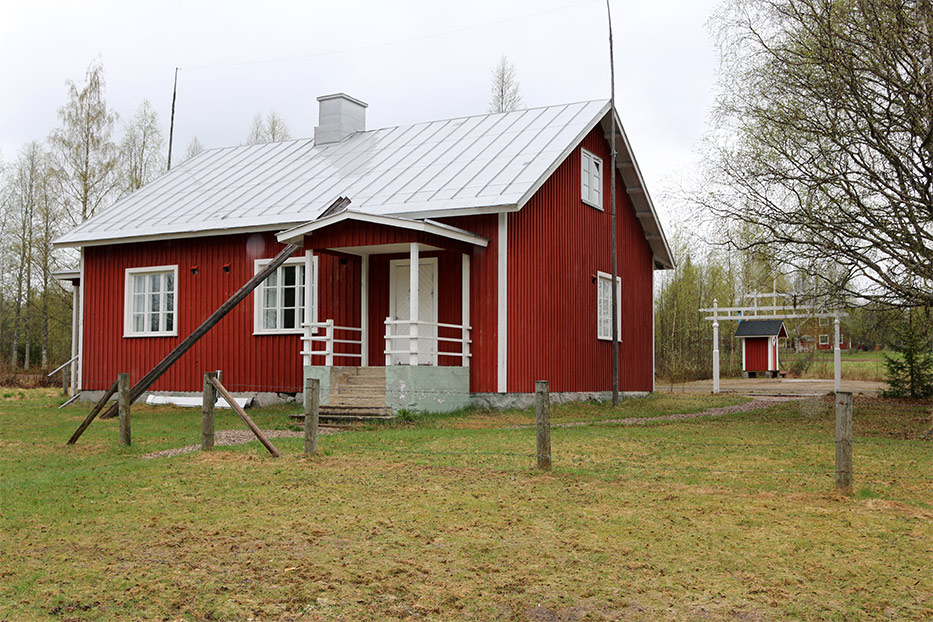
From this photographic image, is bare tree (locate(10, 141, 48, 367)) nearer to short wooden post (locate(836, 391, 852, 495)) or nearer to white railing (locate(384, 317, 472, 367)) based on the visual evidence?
white railing (locate(384, 317, 472, 367))

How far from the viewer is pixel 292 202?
65.4 ft

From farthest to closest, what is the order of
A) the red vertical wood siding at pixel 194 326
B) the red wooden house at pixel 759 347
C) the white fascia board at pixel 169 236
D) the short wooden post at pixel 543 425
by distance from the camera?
the red wooden house at pixel 759 347
the red vertical wood siding at pixel 194 326
the white fascia board at pixel 169 236
the short wooden post at pixel 543 425

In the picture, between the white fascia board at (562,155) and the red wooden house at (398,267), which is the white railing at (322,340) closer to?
the red wooden house at (398,267)

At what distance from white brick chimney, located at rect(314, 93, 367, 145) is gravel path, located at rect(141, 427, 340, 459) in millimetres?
11304

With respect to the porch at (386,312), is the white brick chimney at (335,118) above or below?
above

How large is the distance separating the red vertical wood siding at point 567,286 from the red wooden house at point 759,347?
Answer: 1833cm

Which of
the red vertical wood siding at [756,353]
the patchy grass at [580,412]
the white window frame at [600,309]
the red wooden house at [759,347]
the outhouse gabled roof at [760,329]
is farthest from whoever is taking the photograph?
the red vertical wood siding at [756,353]

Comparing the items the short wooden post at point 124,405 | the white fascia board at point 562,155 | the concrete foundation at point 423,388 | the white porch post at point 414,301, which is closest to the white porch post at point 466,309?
the concrete foundation at point 423,388

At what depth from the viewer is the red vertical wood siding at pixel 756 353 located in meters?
39.9

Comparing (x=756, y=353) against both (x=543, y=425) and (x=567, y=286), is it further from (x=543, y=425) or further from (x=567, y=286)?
(x=543, y=425)

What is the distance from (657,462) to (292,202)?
11.8m

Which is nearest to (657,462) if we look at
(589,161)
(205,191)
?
(589,161)

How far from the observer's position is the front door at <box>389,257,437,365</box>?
18062 millimetres

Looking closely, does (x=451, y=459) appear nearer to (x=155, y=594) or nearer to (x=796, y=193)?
(x=155, y=594)
